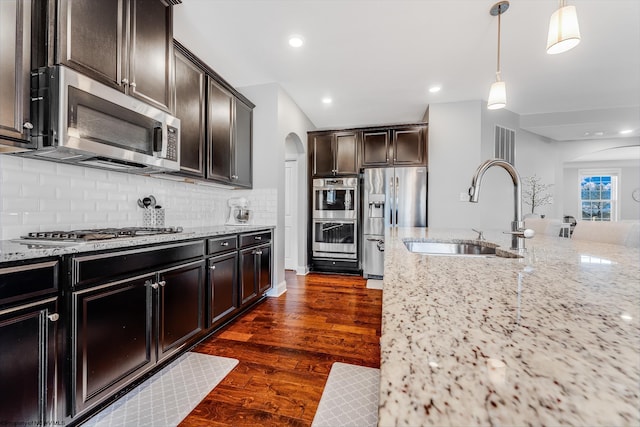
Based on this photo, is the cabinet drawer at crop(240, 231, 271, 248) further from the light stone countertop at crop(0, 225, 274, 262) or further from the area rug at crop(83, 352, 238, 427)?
the area rug at crop(83, 352, 238, 427)

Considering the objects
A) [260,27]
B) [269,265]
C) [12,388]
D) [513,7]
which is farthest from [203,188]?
[513,7]

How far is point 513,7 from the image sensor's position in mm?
2133

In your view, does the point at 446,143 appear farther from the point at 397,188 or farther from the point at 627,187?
the point at 627,187

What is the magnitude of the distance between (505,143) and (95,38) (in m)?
5.04

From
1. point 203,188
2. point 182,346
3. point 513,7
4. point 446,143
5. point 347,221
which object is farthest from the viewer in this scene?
point 347,221

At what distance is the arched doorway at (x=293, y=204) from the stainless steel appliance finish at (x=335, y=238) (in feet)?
0.89

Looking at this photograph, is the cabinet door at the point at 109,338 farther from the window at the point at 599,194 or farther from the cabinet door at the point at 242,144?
the window at the point at 599,194

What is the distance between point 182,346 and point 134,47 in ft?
6.48

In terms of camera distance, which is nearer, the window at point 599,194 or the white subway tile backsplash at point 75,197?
the white subway tile backsplash at point 75,197

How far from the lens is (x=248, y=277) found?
2.79 metres

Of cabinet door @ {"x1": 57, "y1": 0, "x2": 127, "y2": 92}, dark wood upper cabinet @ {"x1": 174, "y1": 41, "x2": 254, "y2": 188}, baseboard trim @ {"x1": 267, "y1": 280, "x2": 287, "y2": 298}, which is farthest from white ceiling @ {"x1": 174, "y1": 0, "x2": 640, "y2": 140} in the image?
baseboard trim @ {"x1": 267, "y1": 280, "x2": 287, "y2": 298}

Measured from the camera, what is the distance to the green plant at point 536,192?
4.89 m

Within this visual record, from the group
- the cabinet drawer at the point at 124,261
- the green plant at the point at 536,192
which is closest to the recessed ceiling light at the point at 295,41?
the cabinet drawer at the point at 124,261

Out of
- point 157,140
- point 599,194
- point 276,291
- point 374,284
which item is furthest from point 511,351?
point 599,194
